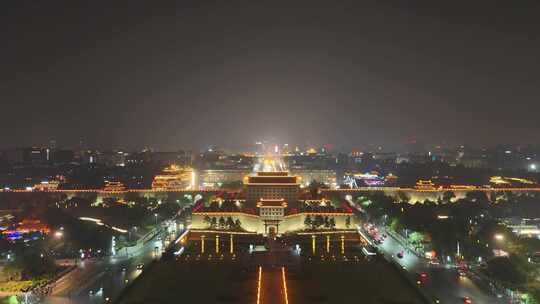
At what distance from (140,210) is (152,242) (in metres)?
4.98

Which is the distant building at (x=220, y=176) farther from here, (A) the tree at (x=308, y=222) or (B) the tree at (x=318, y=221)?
(B) the tree at (x=318, y=221)

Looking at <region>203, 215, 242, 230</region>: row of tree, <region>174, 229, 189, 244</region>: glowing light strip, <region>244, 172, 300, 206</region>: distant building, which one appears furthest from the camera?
<region>244, 172, 300, 206</region>: distant building

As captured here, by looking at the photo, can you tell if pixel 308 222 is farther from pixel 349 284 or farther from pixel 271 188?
pixel 349 284

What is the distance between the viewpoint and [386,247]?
2211 centimetres

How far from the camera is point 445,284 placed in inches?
643

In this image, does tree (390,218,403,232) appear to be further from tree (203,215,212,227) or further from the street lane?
tree (203,215,212,227)

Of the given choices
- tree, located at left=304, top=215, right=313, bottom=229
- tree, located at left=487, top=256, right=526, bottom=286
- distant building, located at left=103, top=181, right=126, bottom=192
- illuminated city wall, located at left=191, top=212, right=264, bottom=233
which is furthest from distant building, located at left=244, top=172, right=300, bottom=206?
tree, located at left=487, top=256, right=526, bottom=286

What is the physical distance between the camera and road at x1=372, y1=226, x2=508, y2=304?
49.0 ft

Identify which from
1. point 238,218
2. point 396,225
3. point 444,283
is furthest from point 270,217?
point 444,283

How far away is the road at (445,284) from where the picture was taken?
14930 millimetres

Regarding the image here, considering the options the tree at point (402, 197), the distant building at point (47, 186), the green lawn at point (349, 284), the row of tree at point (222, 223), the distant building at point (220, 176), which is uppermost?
the distant building at point (220, 176)

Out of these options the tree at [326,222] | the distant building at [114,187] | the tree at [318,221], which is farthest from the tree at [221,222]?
the distant building at [114,187]

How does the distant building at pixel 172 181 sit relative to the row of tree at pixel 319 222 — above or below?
above

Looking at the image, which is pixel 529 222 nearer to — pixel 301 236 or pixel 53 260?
pixel 301 236
